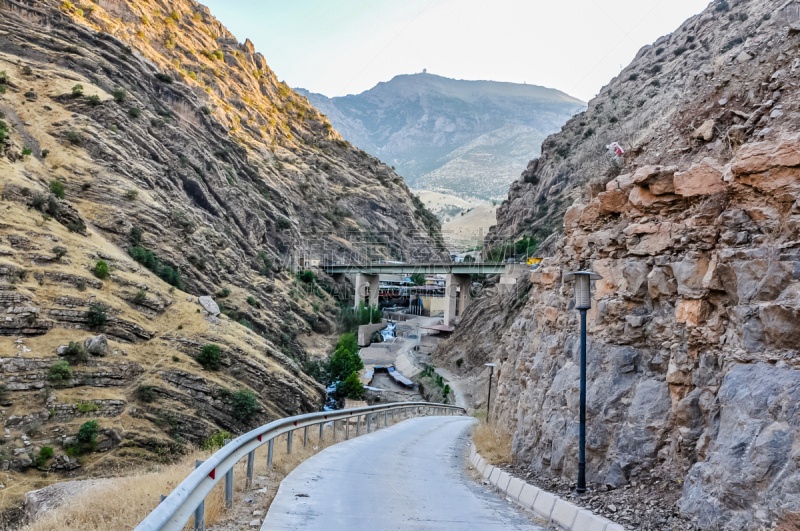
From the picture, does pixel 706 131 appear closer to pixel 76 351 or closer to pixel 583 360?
pixel 583 360

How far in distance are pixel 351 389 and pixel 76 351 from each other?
23159 millimetres

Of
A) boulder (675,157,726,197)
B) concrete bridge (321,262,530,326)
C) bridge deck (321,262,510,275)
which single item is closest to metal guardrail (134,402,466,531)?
boulder (675,157,726,197)

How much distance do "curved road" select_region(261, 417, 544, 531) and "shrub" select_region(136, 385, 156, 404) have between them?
57.9 feet

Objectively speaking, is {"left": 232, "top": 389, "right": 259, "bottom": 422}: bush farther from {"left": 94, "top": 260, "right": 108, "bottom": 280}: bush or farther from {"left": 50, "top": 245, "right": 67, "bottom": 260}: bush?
{"left": 50, "top": 245, "right": 67, "bottom": 260}: bush

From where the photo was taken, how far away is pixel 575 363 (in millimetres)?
9836

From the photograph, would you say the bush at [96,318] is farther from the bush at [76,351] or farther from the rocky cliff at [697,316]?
the rocky cliff at [697,316]

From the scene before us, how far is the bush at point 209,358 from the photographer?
101ft

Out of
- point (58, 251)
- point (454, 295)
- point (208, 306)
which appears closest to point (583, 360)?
point (58, 251)

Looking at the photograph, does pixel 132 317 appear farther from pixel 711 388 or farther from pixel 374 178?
pixel 374 178

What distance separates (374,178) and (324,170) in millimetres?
11752

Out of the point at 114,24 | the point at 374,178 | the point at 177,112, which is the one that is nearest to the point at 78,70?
the point at 177,112

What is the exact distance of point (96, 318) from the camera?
1107 inches

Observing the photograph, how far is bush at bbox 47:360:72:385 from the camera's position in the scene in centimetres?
2412

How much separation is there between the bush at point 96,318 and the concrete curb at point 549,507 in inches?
994
